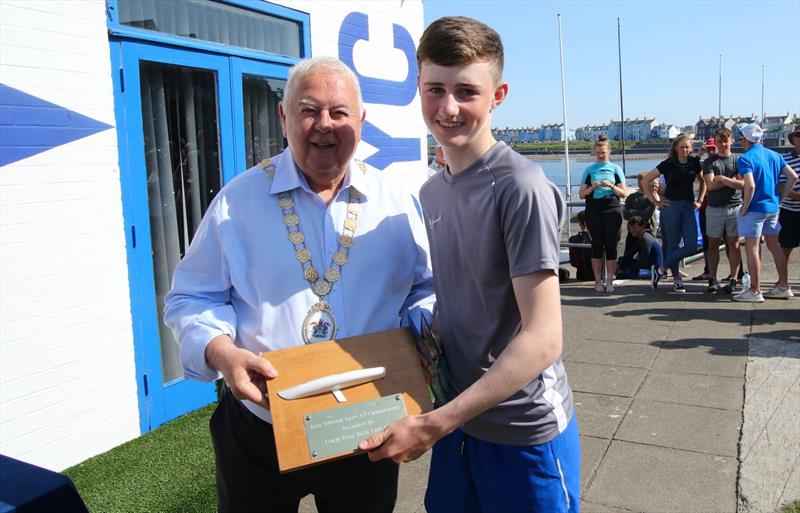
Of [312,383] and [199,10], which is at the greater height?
[199,10]

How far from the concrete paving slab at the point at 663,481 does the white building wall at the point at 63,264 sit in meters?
2.79

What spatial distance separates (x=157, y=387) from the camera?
418cm

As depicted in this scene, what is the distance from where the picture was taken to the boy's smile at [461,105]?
1.58m

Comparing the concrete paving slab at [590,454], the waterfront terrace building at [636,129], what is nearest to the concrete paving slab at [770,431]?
the concrete paving slab at [590,454]

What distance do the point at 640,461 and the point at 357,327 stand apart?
2.39 meters

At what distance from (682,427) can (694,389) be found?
74cm

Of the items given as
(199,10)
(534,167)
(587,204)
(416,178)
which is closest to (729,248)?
(587,204)

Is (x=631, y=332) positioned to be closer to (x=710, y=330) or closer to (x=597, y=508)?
(x=710, y=330)

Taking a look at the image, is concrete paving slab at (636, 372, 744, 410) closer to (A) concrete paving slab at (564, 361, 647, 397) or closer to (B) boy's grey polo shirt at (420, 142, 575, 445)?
(A) concrete paving slab at (564, 361, 647, 397)

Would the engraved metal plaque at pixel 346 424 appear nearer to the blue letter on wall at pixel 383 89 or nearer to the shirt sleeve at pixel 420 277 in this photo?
the shirt sleeve at pixel 420 277

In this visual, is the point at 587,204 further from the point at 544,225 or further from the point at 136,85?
the point at 544,225

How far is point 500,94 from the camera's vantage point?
5.59ft

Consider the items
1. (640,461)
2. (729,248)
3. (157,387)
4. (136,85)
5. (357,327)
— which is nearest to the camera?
(357,327)

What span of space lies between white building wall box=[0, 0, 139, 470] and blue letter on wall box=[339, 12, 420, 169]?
245 cm
